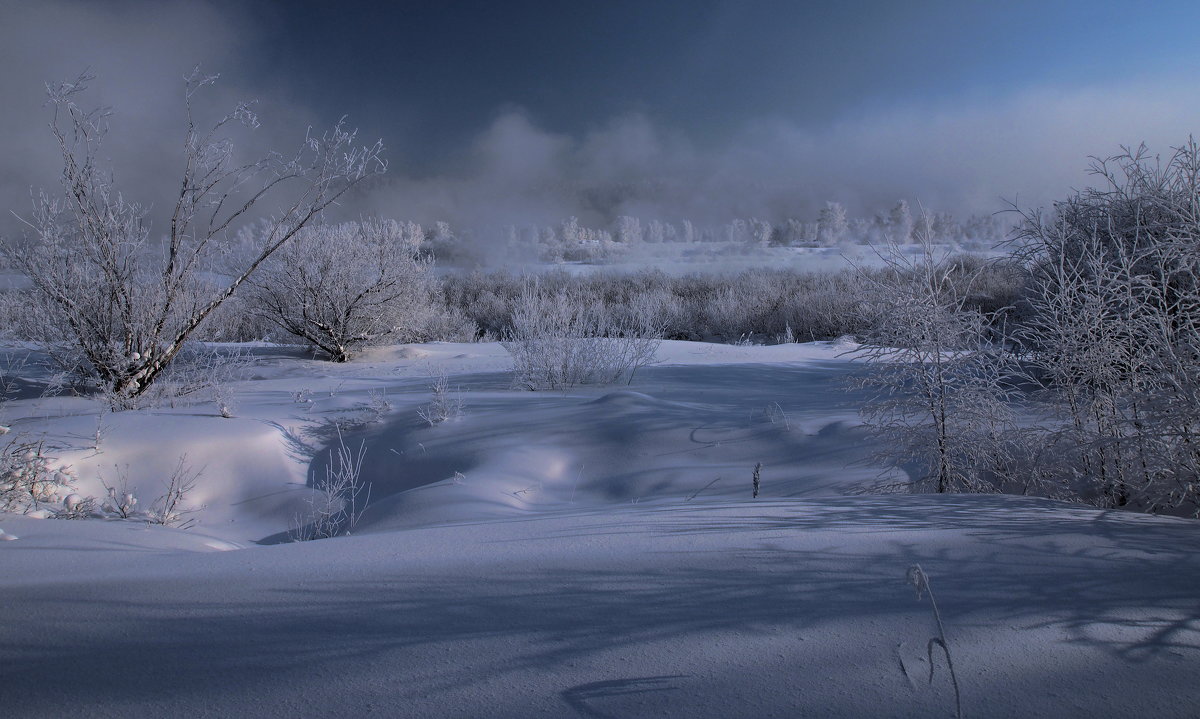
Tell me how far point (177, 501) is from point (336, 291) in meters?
7.27

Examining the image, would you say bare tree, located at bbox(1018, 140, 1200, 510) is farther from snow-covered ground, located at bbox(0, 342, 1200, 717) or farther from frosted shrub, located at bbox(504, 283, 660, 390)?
frosted shrub, located at bbox(504, 283, 660, 390)

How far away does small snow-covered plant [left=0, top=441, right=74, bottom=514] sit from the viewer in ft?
12.2

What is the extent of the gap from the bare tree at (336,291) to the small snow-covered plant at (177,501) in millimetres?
6560

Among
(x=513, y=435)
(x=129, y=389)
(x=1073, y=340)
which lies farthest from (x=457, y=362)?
(x=1073, y=340)

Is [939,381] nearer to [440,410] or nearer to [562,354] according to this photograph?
[440,410]

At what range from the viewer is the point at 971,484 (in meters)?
3.92

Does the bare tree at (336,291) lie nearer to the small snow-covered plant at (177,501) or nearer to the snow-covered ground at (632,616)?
the small snow-covered plant at (177,501)

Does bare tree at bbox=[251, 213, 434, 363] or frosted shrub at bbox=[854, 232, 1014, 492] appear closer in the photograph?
frosted shrub at bbox=[854, 232, 1014, 492]

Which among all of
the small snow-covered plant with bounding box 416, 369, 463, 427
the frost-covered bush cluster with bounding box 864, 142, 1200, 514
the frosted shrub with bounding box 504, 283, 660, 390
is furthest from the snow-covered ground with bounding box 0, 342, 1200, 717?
the frosted shrub with bounding box 504, 283, 660, 390

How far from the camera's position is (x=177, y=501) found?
4363 mm

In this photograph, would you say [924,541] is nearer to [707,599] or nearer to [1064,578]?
[1064,578]

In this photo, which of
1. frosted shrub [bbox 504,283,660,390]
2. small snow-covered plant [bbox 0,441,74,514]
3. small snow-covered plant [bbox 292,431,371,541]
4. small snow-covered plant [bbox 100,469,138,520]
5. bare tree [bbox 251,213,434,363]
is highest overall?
bare tree [bbox 251,213,434,363]

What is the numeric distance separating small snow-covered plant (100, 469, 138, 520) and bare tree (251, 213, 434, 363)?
6.70 meters

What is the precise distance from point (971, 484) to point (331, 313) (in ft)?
33.0
